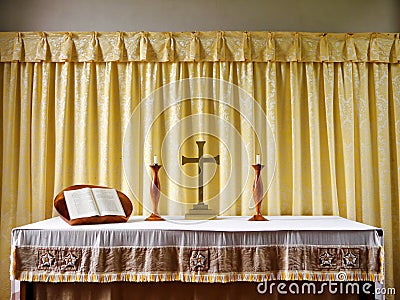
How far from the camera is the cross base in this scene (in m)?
3.27

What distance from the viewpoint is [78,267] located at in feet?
9.21

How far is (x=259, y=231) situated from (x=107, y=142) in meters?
1.39

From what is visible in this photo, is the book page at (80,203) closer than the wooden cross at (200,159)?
Yes

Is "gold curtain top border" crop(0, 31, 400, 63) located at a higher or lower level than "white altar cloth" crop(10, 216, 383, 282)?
higher

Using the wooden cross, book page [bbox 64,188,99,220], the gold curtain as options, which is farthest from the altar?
the gold curtain

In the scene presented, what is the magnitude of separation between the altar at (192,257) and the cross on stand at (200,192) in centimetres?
44

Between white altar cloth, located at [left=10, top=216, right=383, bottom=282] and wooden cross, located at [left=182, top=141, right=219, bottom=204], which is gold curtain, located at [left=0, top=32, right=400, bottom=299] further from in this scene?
white altar cloth, located at [left=10, top=216, right=383, bottom=282]

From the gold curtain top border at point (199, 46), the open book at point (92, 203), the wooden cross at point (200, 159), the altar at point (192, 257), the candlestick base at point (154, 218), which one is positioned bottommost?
the altar at point (192, 257)

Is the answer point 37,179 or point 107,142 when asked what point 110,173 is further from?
point 37,179

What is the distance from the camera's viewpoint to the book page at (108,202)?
309 cm

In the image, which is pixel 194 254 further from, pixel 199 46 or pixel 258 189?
pixel 199 46

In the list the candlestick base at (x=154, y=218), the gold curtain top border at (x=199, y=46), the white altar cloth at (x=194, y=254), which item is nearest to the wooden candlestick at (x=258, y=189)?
the white altar cloth at (x=194, y=254)

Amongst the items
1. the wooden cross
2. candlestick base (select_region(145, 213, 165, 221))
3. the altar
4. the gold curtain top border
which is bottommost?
the altar

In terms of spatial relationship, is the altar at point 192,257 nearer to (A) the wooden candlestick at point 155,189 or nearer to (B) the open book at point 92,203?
(B) the open book at point 92,203
